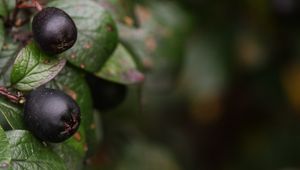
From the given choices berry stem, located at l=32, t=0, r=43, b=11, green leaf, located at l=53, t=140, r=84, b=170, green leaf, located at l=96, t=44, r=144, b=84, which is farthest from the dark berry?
berry stem, located at l=32, t=0, r=43, b=11

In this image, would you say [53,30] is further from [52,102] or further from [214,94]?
[214,94]

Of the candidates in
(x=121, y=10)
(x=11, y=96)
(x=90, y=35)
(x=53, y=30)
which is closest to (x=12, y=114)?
(x=11, y=96)

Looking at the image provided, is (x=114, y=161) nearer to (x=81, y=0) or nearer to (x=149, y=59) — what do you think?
(x=149, y=59)

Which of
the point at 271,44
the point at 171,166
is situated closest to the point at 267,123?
the point at 271,44

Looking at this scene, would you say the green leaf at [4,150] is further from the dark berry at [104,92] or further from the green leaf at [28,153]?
the dark berry at [104,92]

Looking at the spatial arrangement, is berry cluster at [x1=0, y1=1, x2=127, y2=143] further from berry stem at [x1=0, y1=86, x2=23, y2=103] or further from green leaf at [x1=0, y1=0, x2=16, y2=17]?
green leaf at [x1=0, y1=0, x2=16, y2=17]

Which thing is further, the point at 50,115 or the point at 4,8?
the point at 4,8

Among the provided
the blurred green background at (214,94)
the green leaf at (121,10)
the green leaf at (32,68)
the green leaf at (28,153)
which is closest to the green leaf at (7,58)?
the green leaf at (32,68)
